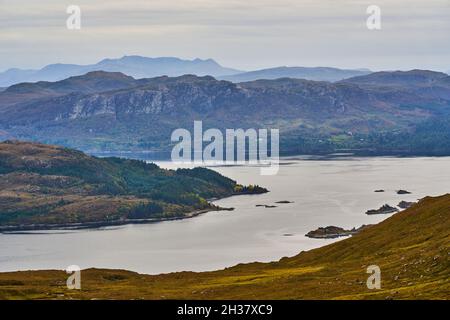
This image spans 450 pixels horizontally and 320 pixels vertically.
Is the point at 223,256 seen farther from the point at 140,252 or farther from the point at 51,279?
the point at 51,279

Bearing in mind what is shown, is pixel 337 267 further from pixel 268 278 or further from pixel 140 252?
pixel 140 252
